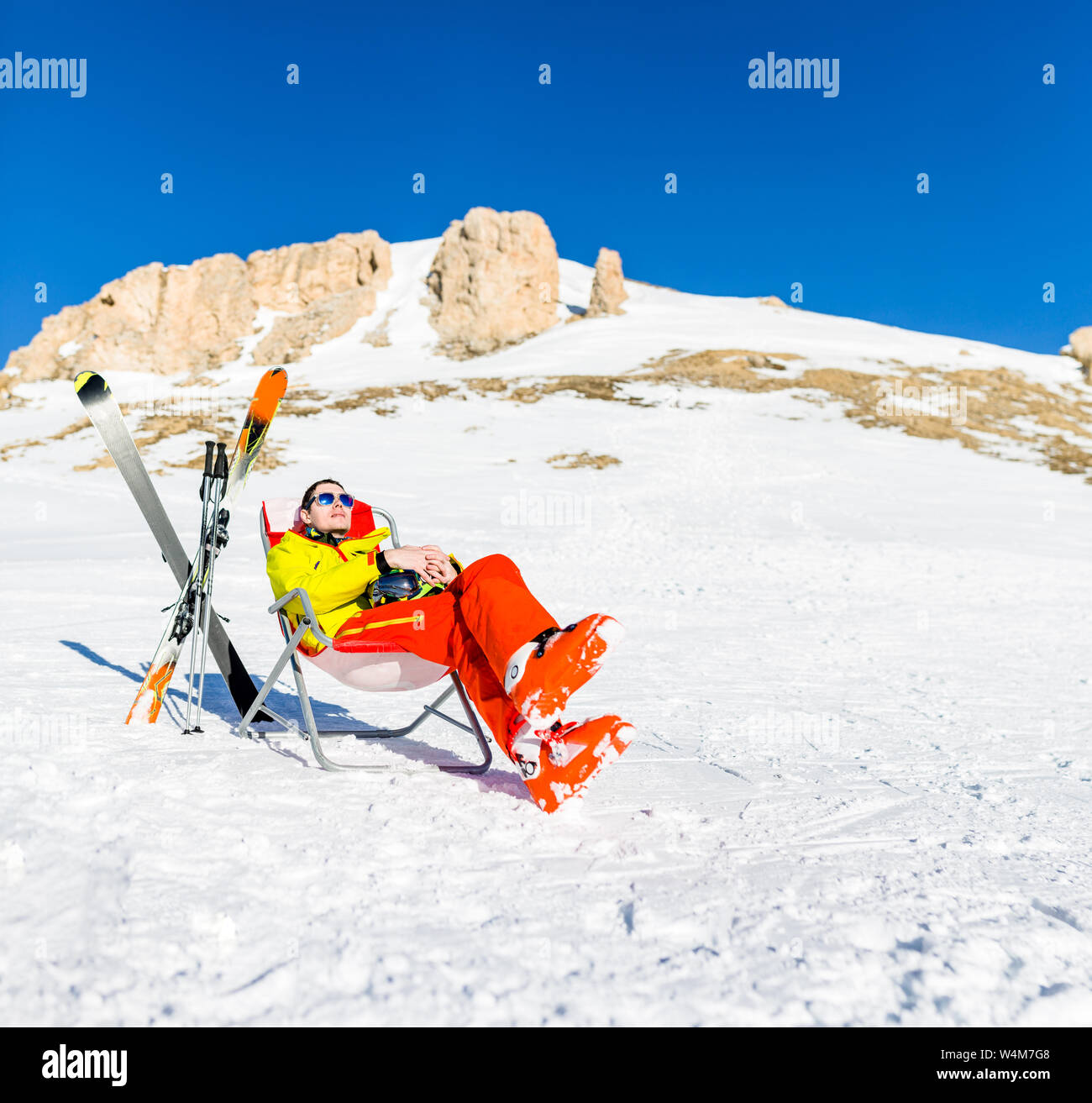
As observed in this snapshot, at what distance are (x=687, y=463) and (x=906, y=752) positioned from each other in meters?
14.6

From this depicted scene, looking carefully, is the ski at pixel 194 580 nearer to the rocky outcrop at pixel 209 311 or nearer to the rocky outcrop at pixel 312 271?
the rocky outcrop at pixel 209 311

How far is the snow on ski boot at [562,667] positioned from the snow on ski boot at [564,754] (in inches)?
4.2

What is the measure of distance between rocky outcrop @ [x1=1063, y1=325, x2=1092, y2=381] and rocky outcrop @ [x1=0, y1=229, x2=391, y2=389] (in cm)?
4655

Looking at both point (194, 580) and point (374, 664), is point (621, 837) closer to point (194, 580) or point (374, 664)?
point (374, 664)

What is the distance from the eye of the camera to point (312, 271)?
60594mm

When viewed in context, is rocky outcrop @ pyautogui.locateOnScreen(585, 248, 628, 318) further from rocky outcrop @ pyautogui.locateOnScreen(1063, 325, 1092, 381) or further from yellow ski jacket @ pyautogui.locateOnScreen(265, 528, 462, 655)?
yellow ski jacket @ pyautogui.locateOnScreen(265, 528, 462, 655)

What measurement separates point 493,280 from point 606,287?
318 inches

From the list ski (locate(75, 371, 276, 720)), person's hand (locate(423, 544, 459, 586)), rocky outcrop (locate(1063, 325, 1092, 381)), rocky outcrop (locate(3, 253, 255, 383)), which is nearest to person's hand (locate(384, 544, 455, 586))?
person's hand (locate(423, 544, 459, 586))

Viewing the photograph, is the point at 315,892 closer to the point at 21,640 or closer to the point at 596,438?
the point at 21,640

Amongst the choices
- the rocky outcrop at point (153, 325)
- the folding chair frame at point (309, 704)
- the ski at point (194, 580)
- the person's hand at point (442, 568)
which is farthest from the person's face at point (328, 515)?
the rocky outcrop at point (153, 325)

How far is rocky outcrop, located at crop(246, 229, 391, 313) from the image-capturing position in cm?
6059

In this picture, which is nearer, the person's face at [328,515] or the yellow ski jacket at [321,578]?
the yellow ski jacket at [321,578]

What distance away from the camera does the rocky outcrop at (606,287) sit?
54.0m

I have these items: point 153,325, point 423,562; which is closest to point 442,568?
point 423,562
